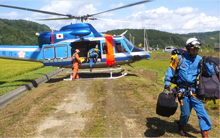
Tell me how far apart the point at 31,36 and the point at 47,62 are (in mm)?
115367

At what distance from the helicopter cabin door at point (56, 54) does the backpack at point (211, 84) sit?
10.3 meters

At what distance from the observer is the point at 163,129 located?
530 centimetres

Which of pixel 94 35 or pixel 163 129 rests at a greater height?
pixel 94 35

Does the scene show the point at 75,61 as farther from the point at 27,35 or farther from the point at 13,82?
the point at 27,35

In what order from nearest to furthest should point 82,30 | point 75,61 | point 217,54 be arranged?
point 82,30 → point 75,61 → point 217,54

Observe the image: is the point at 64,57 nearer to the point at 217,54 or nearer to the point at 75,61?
the point at 75,61

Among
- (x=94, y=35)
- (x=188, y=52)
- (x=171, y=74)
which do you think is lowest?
(x=171, y=74)

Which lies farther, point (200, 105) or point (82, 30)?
point (82, 30)

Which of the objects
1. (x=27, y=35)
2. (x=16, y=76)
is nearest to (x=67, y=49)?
(x=16, y=76)

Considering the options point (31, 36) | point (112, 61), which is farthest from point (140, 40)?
point (112, 61)

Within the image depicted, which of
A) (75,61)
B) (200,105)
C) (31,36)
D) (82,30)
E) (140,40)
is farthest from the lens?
(140,40)

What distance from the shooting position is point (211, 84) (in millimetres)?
4516

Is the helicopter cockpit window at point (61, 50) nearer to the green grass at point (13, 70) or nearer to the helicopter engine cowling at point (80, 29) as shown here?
the helicopter engine cowling at point (80, 29)

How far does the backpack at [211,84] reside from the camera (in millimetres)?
4488
